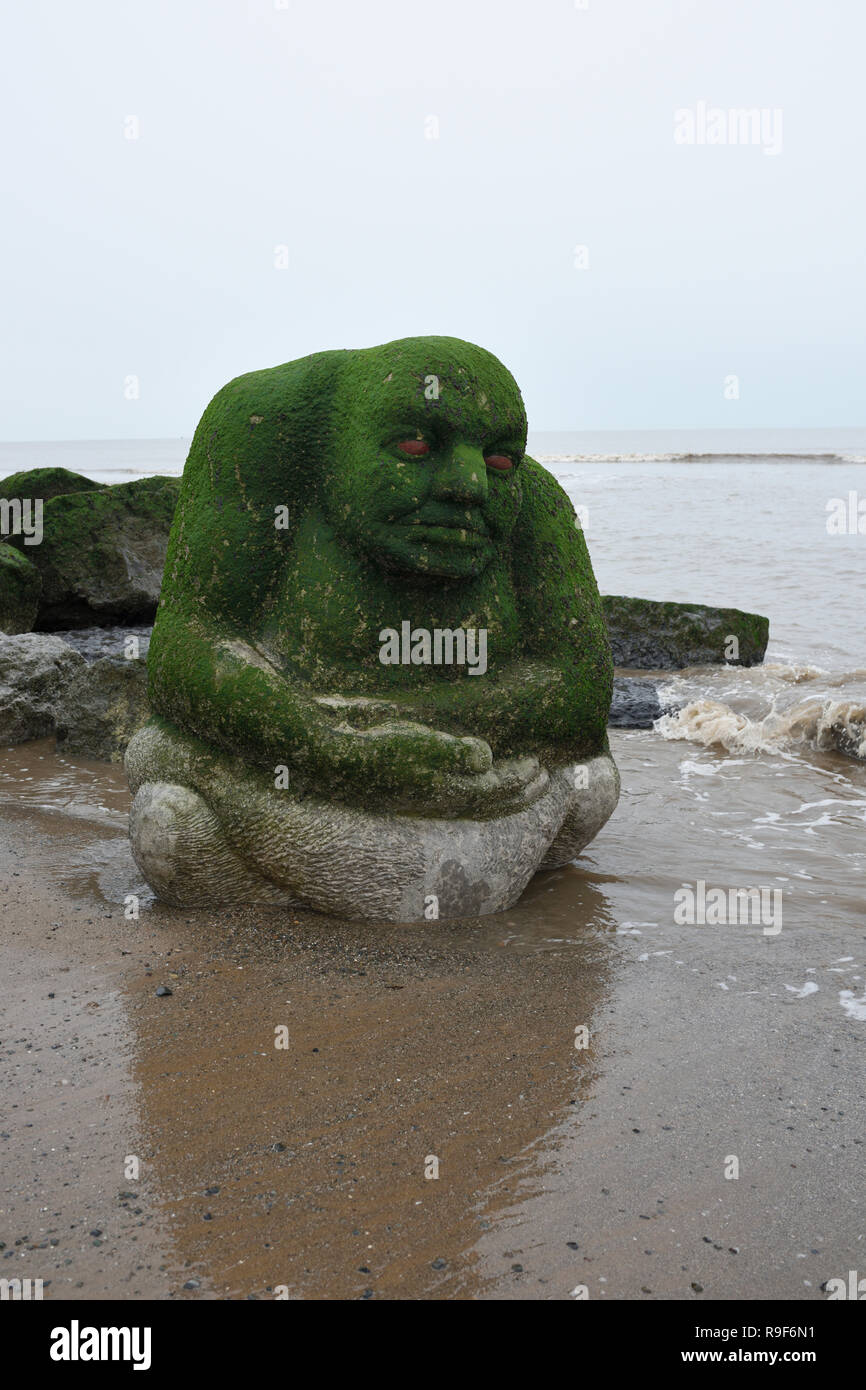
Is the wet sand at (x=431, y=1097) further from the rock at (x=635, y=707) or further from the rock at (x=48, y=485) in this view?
the rock at (x=48, y=485)

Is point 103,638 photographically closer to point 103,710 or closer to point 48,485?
point 48,485

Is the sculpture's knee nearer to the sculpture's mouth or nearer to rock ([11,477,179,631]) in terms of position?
the sculpture's mouth

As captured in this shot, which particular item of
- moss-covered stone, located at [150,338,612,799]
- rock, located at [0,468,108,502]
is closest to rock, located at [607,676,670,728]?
moss-covered stone, located at [150,338,612,799]

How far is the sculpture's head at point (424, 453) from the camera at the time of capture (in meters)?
3.93

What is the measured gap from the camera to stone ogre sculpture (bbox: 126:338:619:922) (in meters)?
4.00

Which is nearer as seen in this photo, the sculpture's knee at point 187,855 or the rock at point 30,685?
the sculpture's knee at point 187,855

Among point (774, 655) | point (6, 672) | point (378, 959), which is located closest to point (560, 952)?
→ point (378, 959)

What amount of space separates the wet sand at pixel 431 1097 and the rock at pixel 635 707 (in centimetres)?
333

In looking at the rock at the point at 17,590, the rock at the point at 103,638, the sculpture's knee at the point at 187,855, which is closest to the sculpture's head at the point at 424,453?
the sculpture's knee at the point at 187,855

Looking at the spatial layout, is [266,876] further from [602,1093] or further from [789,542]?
[789,542]

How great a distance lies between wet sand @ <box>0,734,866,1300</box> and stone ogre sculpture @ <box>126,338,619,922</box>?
0.28 metres

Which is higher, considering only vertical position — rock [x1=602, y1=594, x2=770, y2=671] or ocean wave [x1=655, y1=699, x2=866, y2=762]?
rock [x1=602, y1=594, x2=770, y2=671]

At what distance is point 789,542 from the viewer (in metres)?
20.1

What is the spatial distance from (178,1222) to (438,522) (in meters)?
2.32
